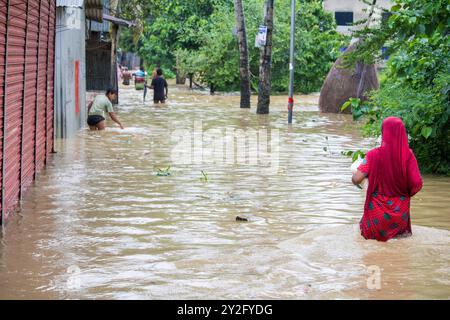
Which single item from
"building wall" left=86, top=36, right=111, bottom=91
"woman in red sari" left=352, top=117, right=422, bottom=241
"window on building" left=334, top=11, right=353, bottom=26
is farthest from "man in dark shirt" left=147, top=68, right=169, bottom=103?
"window on building" left=334, top=11, right=353, bottom=26

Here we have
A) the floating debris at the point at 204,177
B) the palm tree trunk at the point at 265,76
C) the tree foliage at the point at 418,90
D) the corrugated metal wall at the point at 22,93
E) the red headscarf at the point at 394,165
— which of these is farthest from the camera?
the palm tree trunk at the point at 265,76

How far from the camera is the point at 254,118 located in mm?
27469

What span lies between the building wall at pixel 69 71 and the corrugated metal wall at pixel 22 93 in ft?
8.08

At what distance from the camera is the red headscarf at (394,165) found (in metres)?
8.55

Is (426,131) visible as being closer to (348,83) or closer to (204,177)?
(204,177)

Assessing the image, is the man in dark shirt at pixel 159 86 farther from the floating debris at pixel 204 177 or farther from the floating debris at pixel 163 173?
the floating debris at pixel 204 177

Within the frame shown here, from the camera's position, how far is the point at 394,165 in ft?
28.2

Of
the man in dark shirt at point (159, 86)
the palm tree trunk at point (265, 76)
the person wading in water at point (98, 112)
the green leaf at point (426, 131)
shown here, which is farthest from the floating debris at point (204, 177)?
the man in dark shirt at point (159, 86)

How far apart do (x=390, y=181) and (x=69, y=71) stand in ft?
40.2

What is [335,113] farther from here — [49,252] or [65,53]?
[49,252]

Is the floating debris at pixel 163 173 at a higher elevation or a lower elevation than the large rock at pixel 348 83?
lower

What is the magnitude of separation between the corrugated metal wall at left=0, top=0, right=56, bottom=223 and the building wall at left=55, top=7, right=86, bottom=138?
8.08 ft

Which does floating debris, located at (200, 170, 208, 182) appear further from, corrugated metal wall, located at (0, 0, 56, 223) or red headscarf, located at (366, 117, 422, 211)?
red headscarf, located at (366, 117, 422, 211)

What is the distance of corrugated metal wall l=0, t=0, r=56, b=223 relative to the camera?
10.1m
